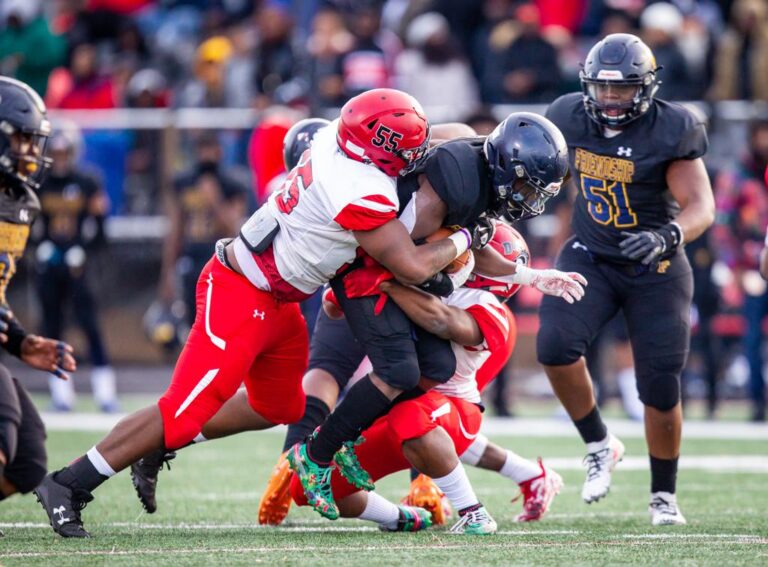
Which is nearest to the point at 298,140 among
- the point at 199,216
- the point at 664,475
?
the point at 664,475

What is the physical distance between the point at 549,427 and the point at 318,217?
495cm

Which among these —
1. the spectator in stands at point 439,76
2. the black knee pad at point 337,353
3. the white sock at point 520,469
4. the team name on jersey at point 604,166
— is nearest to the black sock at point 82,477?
the black knee pad at point 337,353

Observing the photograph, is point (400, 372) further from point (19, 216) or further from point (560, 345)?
point (19, 216)

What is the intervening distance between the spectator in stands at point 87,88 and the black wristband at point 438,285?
8.60 m

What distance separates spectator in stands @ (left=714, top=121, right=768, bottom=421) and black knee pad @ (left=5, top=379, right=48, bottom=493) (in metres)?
6.13

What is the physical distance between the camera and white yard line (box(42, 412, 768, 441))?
8.98 metres

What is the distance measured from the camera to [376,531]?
5.28 m

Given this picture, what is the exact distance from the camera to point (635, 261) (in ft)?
18.4

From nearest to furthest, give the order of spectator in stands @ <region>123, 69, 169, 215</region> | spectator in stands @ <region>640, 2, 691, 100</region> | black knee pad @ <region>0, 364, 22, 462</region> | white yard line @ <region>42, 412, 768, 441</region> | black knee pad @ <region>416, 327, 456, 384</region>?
black knee pad @ <region>0, 364, 22, 462</region>
black knee pad @ <region>416, 327, 456, 384</region>
white yard line @ <region>42, 412, 768, 441</region>
spectator in stands @ <region>640, 2, 691, 100</region>
spectator in stands @ <region>123, 69, 169, 215</region>

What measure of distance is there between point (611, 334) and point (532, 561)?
6851mm

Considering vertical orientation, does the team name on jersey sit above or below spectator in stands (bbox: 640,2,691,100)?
above

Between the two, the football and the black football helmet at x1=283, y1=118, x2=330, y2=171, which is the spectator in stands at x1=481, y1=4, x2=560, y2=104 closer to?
the black football helmet at x1=283, y1=118, x2=330, y2=171

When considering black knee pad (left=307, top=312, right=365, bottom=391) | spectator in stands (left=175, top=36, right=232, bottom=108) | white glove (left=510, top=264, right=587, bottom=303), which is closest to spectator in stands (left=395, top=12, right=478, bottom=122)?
spectator in stands (left=175, top=36, right=232, bottom=108)

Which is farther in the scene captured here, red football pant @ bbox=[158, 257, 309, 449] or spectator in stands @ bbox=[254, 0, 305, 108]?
spectator in stands @ bbox=[254, 0, 305, 108]
